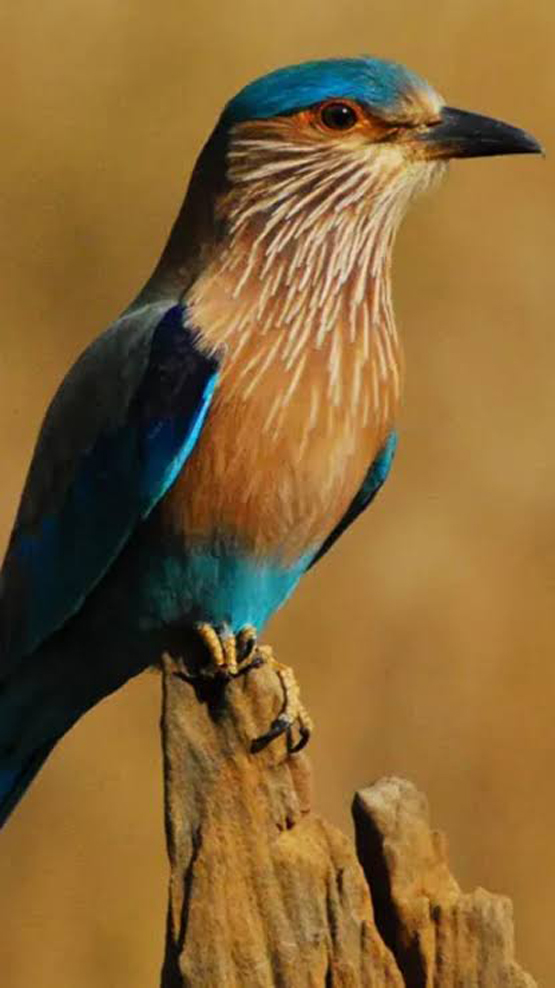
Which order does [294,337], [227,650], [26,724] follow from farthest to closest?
[26,724] → [294,337] → [227,650]

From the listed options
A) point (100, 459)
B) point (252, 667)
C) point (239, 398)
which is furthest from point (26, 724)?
point (252, 667)

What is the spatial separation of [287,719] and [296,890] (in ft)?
1.21

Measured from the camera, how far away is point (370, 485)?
256 inches

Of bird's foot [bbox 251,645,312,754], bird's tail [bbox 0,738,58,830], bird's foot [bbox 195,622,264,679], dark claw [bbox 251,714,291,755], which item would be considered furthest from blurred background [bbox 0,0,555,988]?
dark claw [bbox 251,714,291,755]

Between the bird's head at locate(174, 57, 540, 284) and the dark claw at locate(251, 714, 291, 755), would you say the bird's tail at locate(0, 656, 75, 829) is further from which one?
the dark claw at locate(251, 714, 291, 755)

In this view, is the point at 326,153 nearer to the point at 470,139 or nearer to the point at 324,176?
the point at 324,176

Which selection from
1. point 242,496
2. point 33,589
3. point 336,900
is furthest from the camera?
point 33,589

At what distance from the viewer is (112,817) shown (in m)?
8.92

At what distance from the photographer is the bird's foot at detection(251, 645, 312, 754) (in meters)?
5.46

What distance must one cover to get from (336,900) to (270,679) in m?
0.51

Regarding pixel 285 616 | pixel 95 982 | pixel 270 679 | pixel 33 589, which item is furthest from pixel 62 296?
pixel 270 679

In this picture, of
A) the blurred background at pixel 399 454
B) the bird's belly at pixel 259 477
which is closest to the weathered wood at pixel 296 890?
the bird's belly at pixel 259 477

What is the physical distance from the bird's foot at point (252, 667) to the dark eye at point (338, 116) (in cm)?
91

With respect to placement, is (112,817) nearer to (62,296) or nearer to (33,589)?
(62,296)
